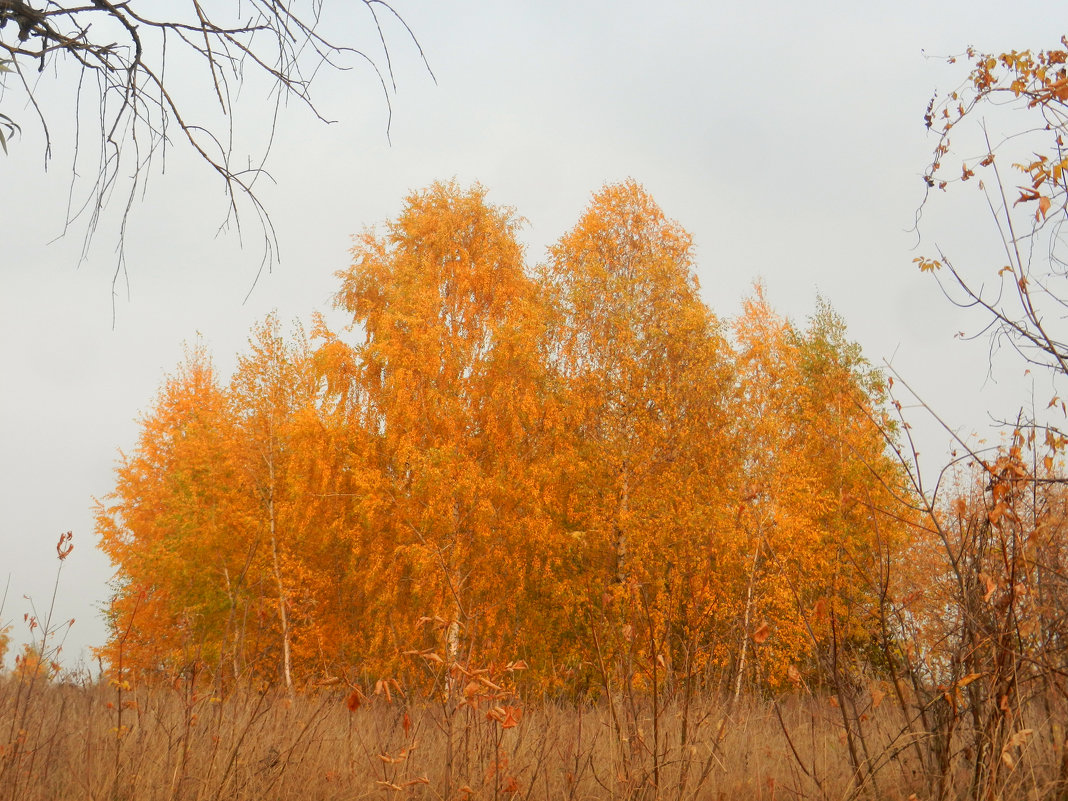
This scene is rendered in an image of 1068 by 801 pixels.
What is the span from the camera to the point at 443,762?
4.37 meters

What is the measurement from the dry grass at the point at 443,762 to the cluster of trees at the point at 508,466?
6445 millimetres

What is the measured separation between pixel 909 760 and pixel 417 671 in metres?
9.10

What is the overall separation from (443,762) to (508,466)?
8.37m

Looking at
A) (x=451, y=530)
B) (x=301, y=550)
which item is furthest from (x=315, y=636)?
(x=451, y=530)

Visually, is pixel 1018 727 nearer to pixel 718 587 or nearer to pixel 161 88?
pixel 161 88

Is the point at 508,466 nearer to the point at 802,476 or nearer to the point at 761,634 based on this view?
the point at 802,476

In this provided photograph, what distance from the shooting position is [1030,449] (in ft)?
10.8

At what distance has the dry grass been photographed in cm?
324

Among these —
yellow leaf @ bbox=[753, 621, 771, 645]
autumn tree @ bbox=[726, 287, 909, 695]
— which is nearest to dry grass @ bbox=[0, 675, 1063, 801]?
yellow leaf @ bbox=[753, 621, 771, 645]

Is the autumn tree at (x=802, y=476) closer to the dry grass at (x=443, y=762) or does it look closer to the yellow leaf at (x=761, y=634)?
the dry grass at (x=443, y=762)

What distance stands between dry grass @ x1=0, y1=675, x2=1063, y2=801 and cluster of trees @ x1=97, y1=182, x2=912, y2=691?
6445 millimetres

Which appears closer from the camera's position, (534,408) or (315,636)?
(534,408)

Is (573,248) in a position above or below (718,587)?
above

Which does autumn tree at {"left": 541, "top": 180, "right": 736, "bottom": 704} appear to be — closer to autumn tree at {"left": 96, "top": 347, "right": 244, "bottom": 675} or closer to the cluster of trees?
the cluster of trees
